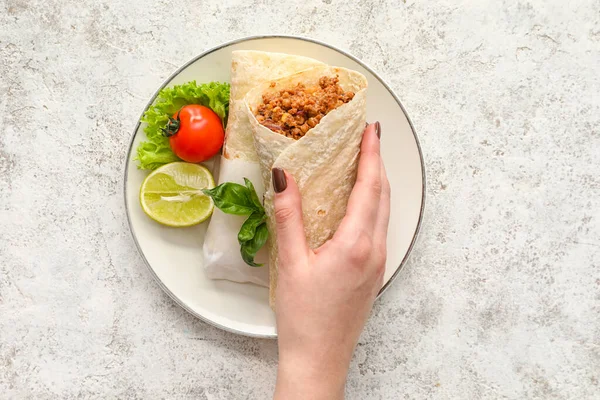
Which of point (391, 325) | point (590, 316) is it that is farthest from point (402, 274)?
point (590, 316)

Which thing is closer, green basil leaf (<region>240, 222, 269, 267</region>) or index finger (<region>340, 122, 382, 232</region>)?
index finger (<region>340, 122, 382, 232</region>)

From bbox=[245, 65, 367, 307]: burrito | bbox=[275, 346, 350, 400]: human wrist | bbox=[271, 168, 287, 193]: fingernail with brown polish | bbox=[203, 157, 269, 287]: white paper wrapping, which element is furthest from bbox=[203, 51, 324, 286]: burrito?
bbox=[275, 346, 350, 400]: human wrist

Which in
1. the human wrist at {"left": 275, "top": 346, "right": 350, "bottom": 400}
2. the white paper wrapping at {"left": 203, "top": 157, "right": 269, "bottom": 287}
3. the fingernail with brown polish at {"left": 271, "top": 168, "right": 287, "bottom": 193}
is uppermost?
the fingernail with brown polish at {"left": 271, "top": 168, "right": 287, "bottom": 193}

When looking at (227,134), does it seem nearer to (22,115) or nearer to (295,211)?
(295,211)

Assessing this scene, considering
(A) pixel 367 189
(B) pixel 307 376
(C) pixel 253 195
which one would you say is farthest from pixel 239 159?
(B) pixel 307 376

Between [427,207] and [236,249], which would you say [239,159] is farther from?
[427,207]

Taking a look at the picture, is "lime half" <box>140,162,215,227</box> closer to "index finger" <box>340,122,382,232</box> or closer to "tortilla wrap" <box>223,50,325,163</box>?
"tortilla wrap" <box>223,50,325,163</box>

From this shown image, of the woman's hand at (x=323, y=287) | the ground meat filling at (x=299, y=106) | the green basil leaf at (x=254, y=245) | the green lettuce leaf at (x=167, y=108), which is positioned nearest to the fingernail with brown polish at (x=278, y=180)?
the woman's hand at (x=323, y=287)

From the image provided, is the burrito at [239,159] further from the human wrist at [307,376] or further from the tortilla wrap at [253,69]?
the human wrist at [307,376]
